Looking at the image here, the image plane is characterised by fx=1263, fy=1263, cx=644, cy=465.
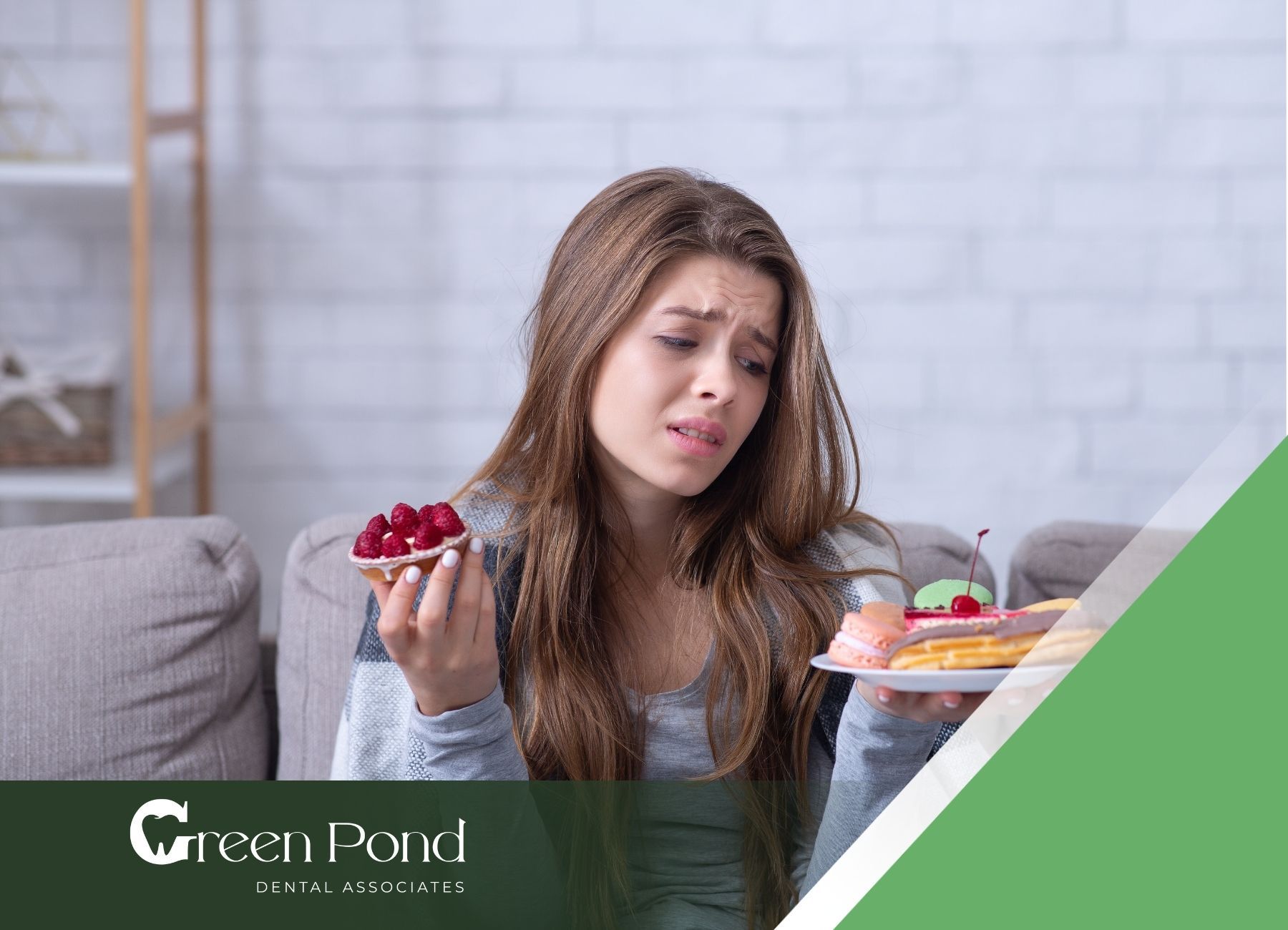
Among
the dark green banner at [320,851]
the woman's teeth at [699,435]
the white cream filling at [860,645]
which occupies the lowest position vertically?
the dark green banner at [320,851]

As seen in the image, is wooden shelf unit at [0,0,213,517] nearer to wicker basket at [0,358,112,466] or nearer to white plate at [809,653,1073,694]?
wicker basket at [0,358,112,466]

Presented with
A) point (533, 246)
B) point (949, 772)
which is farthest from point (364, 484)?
point (949, 772)

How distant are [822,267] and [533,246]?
0.54 metres

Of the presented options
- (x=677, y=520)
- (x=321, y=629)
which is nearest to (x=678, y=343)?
(x=677, y=520)

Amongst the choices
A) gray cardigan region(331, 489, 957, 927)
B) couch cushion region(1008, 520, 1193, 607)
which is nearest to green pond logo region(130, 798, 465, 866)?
gray cardigan region(331, 489, 957, 927)

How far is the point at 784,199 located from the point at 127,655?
1458mm

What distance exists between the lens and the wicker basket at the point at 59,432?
83.4 inches

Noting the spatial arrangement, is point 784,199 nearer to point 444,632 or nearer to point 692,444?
point 692,444

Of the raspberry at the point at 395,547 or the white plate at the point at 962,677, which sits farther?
the raspberry at the point at 395,547

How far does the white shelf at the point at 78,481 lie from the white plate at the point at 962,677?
65.0 inches

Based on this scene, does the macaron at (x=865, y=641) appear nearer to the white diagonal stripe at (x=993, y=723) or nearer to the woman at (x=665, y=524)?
the white diagonal stripe at (x=993, y=723)

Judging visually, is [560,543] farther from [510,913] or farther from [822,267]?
[822,267]

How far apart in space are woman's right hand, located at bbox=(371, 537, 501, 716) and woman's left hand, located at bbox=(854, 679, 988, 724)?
278 millimetres

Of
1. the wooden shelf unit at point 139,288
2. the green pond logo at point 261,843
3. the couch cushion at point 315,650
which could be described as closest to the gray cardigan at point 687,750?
the green pond logo at point 261,843
